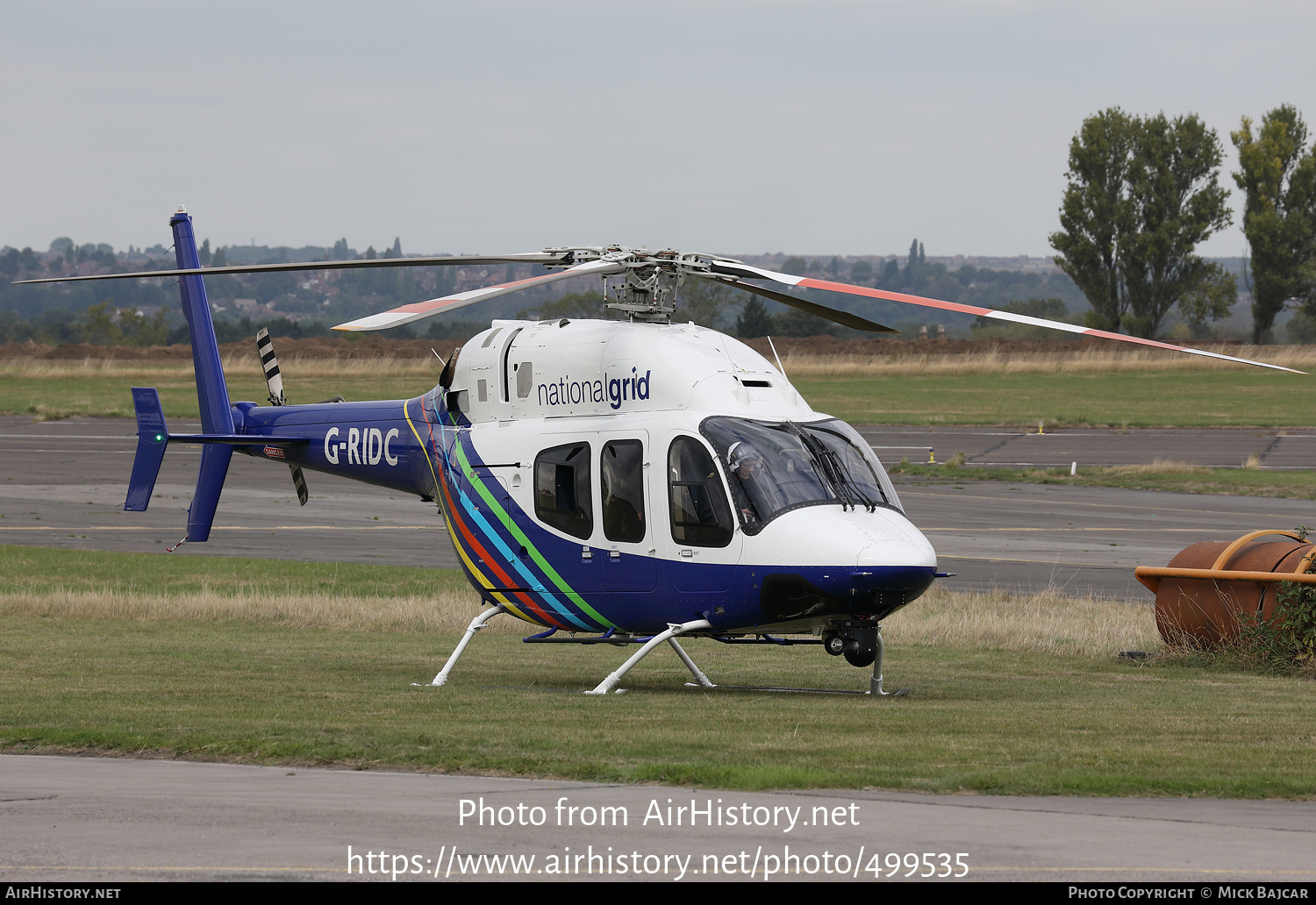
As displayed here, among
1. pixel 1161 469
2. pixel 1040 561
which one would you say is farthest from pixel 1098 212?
pixel 1040 561

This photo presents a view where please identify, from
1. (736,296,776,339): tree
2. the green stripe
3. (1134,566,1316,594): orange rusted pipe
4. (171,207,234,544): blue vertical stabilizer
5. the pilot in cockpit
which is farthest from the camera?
(736,296,776,339): tree

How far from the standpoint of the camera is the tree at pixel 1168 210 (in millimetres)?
98375

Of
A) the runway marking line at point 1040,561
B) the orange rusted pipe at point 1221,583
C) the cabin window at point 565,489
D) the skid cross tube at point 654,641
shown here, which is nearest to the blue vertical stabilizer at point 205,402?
the cabin window at point 565,489

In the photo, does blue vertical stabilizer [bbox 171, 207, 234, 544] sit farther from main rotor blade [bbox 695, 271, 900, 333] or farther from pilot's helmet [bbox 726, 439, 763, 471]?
pilot's helmet [bbox 726, 439, 763, 471]

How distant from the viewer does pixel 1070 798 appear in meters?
9.06

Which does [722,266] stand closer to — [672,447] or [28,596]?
[672,447]

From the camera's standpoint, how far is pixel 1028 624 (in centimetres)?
1981

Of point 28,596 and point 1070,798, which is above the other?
point 1070,798

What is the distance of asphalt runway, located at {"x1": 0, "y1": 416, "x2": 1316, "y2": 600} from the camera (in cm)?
2945

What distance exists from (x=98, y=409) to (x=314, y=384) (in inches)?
489

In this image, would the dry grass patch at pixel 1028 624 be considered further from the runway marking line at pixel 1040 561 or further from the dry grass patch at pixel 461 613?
the runway marking line at pixel 1040 561

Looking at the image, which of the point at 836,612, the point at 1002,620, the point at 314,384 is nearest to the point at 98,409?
the point at 314,384

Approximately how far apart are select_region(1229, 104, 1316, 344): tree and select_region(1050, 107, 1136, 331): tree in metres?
7.47

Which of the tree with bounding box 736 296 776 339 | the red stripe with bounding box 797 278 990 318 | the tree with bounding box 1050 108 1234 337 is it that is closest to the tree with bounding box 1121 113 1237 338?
the tree with bounding box 1050 108 1234 337
